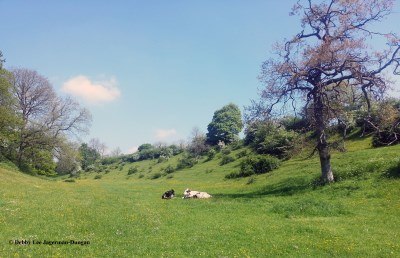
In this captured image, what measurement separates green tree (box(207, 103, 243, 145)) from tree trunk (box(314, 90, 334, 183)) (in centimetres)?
6730

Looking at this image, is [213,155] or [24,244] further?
[213,155]

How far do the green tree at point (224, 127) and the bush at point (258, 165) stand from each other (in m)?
49.5

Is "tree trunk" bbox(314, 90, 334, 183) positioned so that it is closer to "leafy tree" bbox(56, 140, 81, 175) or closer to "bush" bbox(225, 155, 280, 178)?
"bush" bbox(225, 155, 280, 178)

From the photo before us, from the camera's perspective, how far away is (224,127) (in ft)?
317

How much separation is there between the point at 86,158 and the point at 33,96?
264 ft

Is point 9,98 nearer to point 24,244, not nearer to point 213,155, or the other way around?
point 213,155

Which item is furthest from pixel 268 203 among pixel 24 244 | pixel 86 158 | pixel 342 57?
pixel 86 158

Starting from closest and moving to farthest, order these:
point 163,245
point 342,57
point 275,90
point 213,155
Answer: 1. point 163,245
2. point 342,57
3. point 275,90
4. point 213,155

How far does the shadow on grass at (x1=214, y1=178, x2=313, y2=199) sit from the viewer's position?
26938mm

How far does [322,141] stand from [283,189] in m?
4.93

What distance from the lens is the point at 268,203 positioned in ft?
73.5

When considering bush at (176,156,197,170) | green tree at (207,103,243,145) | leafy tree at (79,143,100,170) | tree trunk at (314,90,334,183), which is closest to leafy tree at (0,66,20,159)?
bush at (176,156,197,170)

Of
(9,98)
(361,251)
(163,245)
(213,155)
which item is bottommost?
(361,251)

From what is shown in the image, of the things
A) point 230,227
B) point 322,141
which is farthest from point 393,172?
point 230,227
